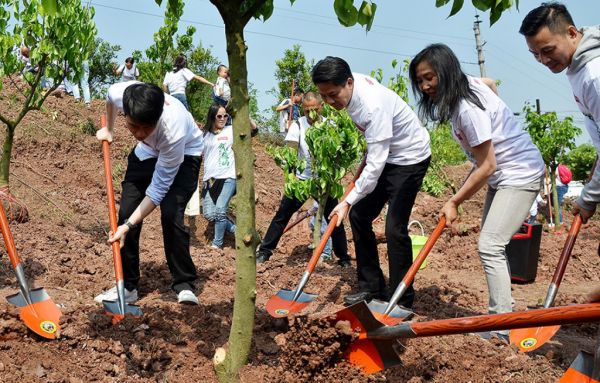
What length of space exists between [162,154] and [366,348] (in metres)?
1.88

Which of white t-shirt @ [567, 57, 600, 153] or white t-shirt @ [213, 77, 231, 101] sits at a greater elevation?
white t-shirt @ [567, 57, 600, 153]

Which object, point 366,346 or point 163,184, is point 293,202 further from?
point 366,346

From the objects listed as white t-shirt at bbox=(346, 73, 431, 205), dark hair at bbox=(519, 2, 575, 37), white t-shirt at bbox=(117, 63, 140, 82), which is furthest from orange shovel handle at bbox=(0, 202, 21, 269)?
white t-shirt at bbox=(117, 63, 140, 82)

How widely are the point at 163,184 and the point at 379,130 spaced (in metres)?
1.46

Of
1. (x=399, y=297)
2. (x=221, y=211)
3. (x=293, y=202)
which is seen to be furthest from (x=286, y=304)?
(x=221, y=211)

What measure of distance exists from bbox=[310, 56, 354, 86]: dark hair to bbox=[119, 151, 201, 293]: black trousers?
1.13 m

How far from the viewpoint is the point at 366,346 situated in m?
2.90

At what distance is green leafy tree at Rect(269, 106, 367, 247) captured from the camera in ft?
18.0

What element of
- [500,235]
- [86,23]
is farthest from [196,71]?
[500,235]

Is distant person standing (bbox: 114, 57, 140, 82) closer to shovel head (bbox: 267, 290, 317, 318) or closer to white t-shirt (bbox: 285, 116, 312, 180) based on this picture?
white t-shirt (bbox: 285, 116, 312, 180)

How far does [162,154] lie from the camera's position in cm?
393

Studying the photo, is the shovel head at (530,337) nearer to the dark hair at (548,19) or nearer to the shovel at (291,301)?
the shovel at (291,301)

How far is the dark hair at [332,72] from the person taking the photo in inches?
147

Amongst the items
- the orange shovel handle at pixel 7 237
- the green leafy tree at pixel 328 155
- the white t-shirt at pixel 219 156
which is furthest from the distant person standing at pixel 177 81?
the orange shovel handle at pixel 7 237
